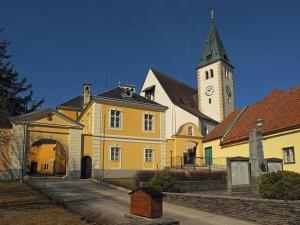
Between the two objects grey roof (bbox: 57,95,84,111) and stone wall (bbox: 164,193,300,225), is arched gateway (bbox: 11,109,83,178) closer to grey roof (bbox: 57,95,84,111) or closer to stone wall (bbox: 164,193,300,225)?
grey roof (bbox: 57,95,84,111)

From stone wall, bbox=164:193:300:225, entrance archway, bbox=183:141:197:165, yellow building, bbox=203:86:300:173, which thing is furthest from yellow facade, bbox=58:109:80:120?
stone wall, bbox=164:193:300:225

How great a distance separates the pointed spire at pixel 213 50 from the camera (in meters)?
55.5

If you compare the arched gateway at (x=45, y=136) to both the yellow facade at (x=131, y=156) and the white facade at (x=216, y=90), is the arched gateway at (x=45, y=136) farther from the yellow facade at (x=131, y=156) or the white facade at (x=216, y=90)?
the white facade at (x=216, y=90)

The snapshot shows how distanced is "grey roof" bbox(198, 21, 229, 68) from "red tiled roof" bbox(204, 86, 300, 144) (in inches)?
841

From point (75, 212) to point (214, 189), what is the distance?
1184cm

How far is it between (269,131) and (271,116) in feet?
7.93

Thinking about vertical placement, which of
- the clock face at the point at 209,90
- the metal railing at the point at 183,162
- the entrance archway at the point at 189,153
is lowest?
the metal railing at the point at 183,162

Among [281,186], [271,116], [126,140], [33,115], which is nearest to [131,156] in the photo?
[126,140]

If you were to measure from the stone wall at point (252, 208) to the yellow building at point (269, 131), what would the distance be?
33.9ft

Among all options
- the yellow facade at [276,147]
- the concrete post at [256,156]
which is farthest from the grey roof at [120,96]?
the concrete post at [256,156]

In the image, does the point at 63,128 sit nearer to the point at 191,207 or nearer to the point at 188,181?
the point at 188,181

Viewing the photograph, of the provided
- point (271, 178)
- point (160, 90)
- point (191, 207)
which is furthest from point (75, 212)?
point (160, 90)

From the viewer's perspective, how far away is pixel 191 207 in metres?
16.8

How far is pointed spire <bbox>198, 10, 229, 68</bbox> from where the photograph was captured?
55.5 m
